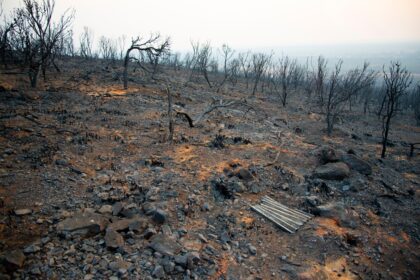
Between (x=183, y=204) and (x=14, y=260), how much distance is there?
3419mm

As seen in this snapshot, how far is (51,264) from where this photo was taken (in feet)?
13.4

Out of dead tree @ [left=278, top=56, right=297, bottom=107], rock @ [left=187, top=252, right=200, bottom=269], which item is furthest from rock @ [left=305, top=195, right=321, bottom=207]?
dead tree @ [left=278, top=56, right=297, bottom=107]

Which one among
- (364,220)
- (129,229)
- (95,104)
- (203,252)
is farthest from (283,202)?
(95,104)

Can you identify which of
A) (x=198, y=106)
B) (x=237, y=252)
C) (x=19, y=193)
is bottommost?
(x=237, y=252)

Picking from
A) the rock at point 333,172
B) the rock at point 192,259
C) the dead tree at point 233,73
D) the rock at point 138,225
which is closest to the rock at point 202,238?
the rock at point 192,259

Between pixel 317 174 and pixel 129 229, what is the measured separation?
6429 millimetres

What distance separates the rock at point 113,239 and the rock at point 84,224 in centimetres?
26

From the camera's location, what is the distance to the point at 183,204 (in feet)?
21.0

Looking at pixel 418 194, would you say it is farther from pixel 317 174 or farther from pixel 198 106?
pixel 198 106

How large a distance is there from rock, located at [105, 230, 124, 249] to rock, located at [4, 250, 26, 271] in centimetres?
126

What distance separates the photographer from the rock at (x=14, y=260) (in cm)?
387

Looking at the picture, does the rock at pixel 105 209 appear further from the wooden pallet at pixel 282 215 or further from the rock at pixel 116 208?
the wooden pallet at pixel 282 215

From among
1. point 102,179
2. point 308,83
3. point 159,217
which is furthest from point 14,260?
point 308,83

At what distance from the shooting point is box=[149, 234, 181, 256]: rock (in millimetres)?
4828
